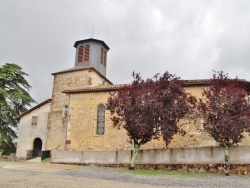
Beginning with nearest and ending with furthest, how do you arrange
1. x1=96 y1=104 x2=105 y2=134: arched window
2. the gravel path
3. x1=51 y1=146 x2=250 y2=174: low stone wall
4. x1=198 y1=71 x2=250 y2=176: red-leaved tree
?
the gravel path
x1=198 y1=71 x2=250 y2=176: red-leaved tree
x1=51 y1=146 x2=250 y2=174: low stone wall
x1=96 y1=104 x2=105 y2=134: arched window

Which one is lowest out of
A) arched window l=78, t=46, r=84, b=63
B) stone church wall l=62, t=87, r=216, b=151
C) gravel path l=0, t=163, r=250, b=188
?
gravel path l=0, t=163, r=250, b=188

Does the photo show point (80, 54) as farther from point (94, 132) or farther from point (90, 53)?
point (94, 132)

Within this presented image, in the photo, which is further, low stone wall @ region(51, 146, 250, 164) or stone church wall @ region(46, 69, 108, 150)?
stone church wall @ region(46, 69, 108, 150)

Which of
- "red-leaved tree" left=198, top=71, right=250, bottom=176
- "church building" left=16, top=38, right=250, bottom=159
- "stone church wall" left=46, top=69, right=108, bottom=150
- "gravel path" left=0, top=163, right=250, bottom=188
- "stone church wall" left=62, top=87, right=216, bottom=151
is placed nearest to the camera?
"gravel path" left=0, top=163, right=250, bottom=188

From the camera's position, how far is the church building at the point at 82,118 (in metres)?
17.7

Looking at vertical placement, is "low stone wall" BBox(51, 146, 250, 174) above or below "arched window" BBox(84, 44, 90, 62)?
below

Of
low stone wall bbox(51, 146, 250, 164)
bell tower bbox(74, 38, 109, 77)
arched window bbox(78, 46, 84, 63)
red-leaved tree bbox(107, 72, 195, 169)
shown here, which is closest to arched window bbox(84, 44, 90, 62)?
bell tower bbox(74, 38, 109, 77)

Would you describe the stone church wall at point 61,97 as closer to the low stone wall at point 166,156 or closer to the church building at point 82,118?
the church building at point 82,118

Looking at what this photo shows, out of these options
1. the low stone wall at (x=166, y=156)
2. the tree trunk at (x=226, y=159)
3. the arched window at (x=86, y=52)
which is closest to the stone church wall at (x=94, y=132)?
the low stone wall at (x=166, y=156)

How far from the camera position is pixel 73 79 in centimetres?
2525

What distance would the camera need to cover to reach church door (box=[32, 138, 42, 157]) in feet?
78.5

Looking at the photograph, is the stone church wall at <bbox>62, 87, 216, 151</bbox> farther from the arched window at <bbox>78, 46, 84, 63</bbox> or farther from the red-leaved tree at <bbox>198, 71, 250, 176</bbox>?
the arched window at <bbox>78, 46, 84, 63</bbox>

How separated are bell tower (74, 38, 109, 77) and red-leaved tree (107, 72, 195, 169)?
13.2 m

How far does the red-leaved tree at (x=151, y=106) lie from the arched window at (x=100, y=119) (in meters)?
5.17
